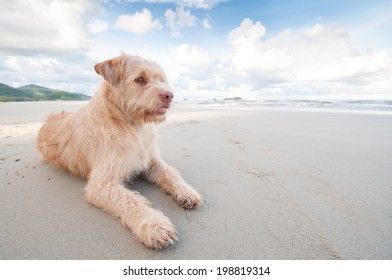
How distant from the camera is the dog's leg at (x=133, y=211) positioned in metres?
2.18

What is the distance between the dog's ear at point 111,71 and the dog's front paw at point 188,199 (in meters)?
1.81

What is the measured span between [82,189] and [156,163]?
108 centimetres

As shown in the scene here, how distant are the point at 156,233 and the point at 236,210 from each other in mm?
1045

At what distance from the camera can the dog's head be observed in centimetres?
331

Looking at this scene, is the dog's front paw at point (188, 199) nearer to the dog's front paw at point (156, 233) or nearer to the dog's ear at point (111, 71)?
the dog's front paw at point (156, 233)

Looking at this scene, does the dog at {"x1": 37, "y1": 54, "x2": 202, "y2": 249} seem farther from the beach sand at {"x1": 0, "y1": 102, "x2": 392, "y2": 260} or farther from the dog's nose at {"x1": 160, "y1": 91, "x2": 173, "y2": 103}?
the beach sand at {"x1": 0, "y1": 102, "x2": 392, "y2": 260}

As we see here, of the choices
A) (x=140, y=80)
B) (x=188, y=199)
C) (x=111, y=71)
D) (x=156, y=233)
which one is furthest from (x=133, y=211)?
(x=111, y=71)

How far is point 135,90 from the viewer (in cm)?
339

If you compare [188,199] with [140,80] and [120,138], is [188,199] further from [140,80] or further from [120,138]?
[140,80]

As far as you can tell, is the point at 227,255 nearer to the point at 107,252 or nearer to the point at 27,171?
the point at 107,252

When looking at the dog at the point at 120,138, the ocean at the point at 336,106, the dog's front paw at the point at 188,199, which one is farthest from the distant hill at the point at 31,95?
the dog's front paw at the point at 188,199

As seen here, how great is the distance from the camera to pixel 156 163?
364cm

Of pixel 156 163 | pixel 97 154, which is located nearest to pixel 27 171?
pixel 97 154

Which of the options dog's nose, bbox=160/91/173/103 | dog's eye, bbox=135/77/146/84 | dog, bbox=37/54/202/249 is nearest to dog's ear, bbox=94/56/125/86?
dog, bbox=37/54/202/249
